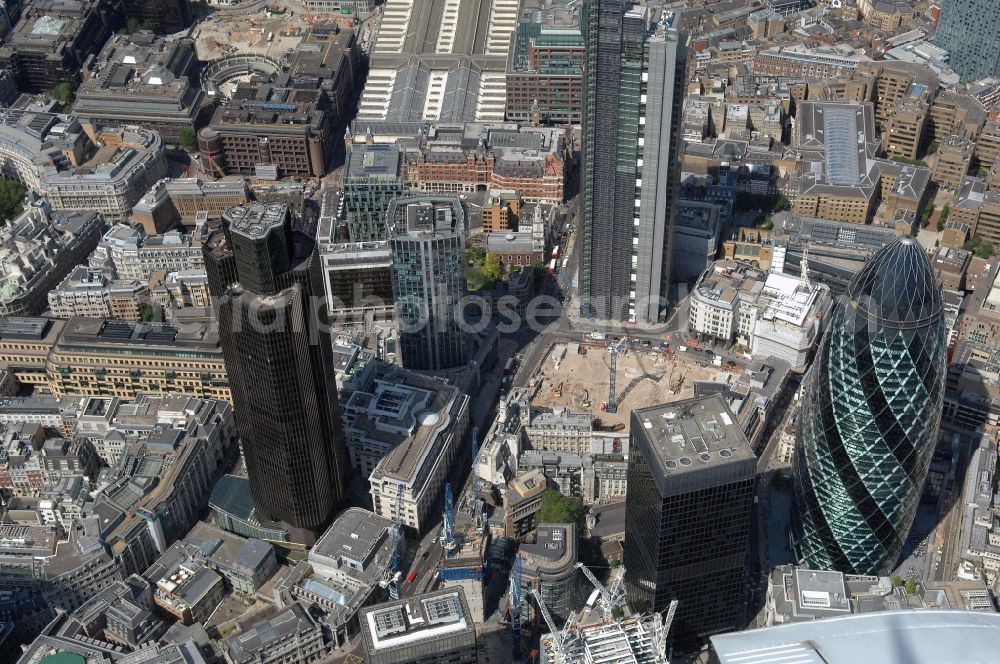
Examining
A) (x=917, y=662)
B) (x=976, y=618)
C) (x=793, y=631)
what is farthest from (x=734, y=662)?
(x=976, y=618)

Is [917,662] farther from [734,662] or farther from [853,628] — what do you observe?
[734,662]

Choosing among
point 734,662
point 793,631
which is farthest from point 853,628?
point 734,662

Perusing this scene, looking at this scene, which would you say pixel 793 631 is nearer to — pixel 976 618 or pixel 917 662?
pixel 917 662

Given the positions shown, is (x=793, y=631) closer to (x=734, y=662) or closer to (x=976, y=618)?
(x=734, y=662)

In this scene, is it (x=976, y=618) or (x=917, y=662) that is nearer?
(x=917, y=662)
